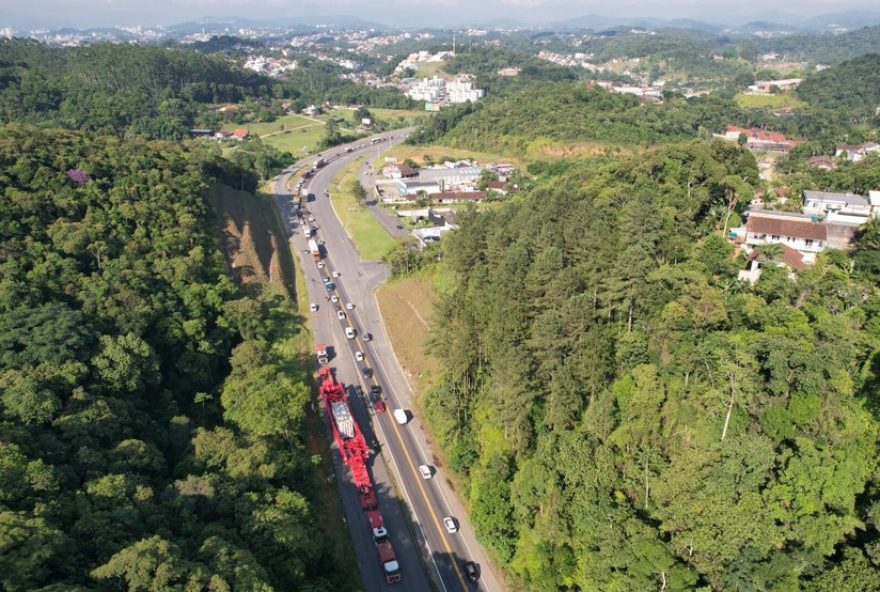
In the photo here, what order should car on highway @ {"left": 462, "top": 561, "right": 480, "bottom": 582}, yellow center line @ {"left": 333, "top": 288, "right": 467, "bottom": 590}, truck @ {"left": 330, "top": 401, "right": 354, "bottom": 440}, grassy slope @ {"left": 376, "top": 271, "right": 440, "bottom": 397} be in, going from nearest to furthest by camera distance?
car on highway @ {"left": 462, "top": 561, "right": 480, "bottom": 582} → yellow center line @ {"left": 333, "top": 288, "right": 467, "bottom": 590} → truck @ {"left": 330, "top": 401, "right": 354, "bottom": 440} → grassy slope @ {"left": 376, "top": 271, "right": 440, "bottom": 397}

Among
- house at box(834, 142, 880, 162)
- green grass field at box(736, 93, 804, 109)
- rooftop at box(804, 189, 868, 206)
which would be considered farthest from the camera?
green grass field at box(736, 93, 804, 109)

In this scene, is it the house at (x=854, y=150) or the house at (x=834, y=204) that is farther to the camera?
the house at (x=854, y=150)

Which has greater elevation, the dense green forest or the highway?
the dense green forest

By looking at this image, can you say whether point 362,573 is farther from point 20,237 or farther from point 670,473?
point 20,237

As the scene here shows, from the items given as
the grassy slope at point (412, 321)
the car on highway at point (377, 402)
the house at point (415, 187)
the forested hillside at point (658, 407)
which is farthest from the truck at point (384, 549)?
the house at point (415, 187)

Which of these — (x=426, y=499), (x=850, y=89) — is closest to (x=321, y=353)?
(x=426, y=499)

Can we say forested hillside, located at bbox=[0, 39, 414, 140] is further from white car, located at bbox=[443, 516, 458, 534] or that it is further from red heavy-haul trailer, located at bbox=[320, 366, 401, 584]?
white car, located at bbox=[443, 516, 458, 534]

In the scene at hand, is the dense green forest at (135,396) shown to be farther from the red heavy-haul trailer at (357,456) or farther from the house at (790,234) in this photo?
the house at (790,234)

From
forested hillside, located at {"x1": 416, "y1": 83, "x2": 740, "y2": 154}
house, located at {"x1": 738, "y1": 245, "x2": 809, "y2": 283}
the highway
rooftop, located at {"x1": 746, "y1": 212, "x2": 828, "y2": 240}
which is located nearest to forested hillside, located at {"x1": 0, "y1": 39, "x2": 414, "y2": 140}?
forested hillside, located at {"x1": 416, "y1": 83, "x2": 740, "y2": 154}
